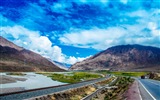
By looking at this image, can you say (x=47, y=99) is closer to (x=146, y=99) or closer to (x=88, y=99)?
(x=88, y=99)

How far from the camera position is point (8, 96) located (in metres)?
32.2

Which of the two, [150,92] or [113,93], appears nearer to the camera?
[150,92]

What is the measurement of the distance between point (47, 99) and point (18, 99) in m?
4.94

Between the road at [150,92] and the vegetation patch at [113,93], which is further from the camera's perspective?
the vegetation patch at [113,93]

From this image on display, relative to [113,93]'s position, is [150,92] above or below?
above

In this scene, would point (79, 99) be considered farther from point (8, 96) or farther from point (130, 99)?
point (130, 99)

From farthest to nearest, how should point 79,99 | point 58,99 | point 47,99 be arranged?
point 79,99 → point 58,99 → point 47,99

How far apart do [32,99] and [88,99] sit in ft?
47.6

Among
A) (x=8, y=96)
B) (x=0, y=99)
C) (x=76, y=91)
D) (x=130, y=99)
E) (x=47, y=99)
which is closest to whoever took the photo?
(x=130, y=99)

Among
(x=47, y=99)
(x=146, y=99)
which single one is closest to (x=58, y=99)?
(x=47, y=99)

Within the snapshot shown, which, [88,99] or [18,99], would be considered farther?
[88,99]

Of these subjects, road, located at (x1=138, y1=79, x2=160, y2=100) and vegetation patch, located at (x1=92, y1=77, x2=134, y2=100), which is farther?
vegetation patch, located at (x1=92, y1=77, x2=134, y2=100)

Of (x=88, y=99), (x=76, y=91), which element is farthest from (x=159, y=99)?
(x=76, y=91)

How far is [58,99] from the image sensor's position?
126 ft
